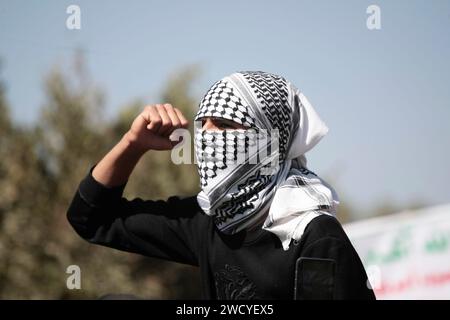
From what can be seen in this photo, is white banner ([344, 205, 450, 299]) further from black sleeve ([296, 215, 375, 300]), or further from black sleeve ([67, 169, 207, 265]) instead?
black sleeve ([296, 215, 375, 300])


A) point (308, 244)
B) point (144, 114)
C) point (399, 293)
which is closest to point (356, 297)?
point (308, 244)

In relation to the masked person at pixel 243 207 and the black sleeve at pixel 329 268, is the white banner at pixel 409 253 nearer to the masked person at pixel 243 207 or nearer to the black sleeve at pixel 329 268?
the masked person at pixel 243 207

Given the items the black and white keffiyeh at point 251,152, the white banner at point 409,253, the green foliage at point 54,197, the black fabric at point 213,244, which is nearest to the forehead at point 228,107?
the black and white keffiyeh at point 251,152

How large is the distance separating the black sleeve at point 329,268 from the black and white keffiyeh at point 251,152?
5.3 inches

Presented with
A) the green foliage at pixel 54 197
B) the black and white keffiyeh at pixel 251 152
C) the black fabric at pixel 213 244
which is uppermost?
the black and white keffiyeh at pixel 251 152

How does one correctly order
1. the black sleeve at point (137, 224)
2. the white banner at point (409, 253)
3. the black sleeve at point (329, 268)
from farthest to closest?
the white banner at point (409, 253)
the black sleeve at point (137, 224)
the black sleeve at point (329, 268)

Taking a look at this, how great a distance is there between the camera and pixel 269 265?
1.89 m

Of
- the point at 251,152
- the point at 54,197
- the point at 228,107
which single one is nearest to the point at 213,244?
the point at 251,152

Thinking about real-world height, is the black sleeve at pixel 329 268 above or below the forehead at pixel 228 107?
below

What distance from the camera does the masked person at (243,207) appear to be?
5.84ft

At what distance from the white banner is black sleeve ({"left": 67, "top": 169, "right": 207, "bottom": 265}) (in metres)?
2.60

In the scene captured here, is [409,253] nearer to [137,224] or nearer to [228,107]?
[137,224]

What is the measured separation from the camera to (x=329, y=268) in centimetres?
171

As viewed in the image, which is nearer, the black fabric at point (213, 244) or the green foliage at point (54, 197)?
the black fabric at point (213, 244)
